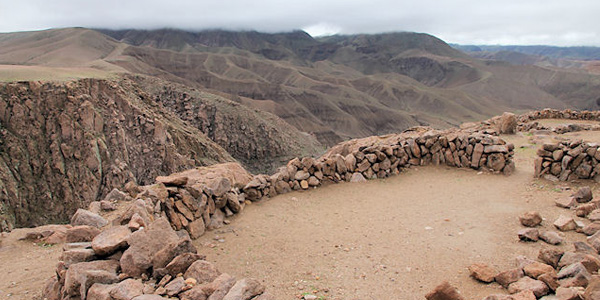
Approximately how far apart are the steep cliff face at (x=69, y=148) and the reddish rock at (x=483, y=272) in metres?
21.3

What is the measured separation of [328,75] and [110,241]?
365 feet

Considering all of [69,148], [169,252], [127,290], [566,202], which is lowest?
[69,148]

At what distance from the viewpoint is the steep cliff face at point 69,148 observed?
21.8 meters

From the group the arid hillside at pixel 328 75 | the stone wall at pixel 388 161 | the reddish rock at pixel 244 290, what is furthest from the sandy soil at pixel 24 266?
the arid hillside at pixel 328 75

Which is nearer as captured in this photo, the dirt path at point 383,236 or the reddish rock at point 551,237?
the dirt path at point 383,236

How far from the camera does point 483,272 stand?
5.10 meters

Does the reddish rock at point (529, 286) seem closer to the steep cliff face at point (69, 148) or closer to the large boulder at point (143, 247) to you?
the large boulder at point (143, 247)

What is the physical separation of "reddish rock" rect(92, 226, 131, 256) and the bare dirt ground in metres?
0.94

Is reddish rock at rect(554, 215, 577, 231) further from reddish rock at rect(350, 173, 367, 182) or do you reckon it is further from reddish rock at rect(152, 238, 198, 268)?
reddish rock at rect(152, 238, 198, 268)

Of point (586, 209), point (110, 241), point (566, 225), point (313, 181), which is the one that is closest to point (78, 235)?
point (110, 241)

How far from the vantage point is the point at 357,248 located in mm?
6297

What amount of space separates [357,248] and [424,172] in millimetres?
5082

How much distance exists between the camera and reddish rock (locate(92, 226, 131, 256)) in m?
4.66

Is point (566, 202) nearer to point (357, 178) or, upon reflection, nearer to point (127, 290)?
point (357, 178)
